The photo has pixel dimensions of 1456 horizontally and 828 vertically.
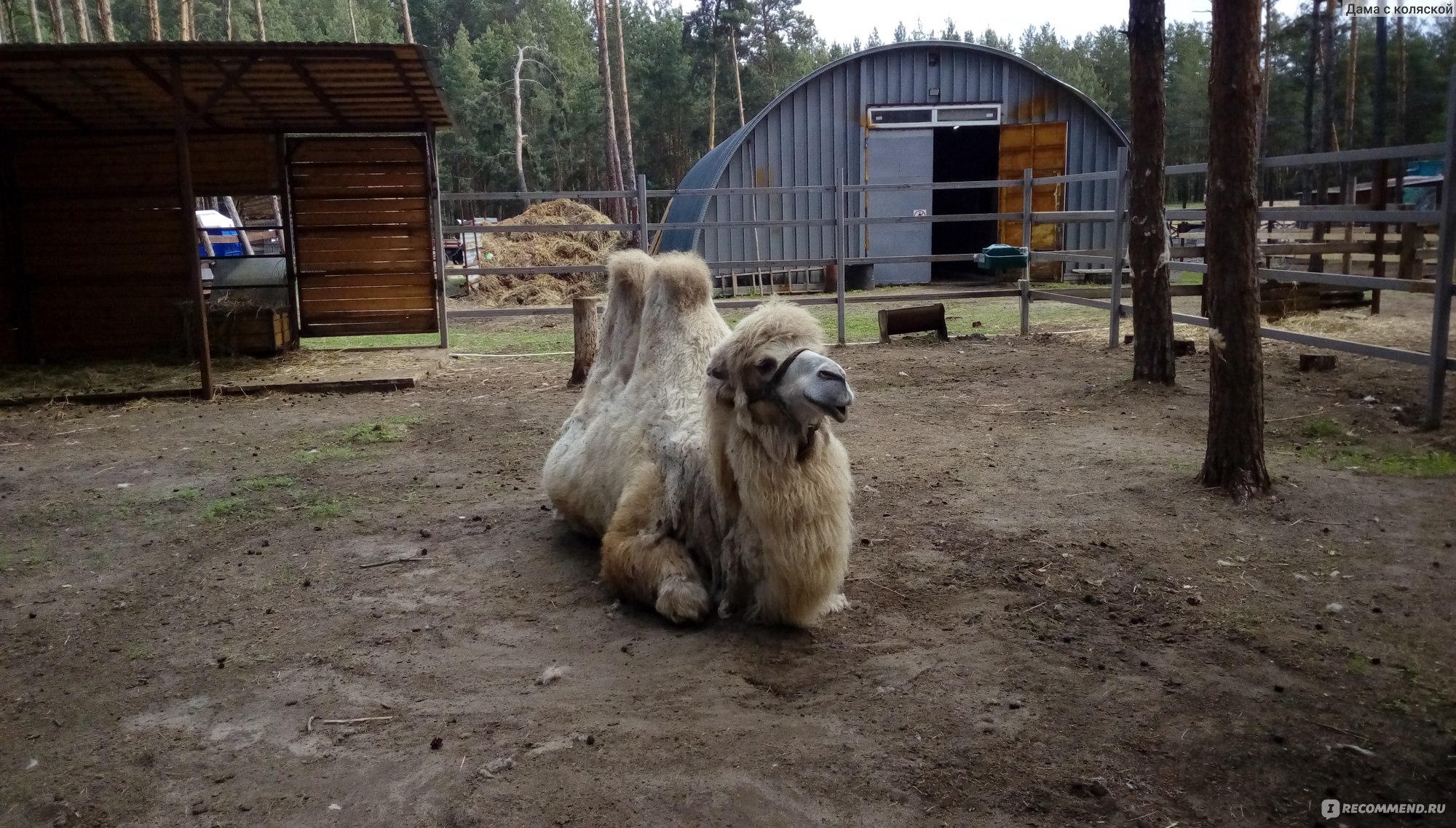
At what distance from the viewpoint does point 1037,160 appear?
19.0 m

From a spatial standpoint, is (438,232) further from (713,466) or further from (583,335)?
(713,466)

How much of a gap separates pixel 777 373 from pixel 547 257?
17.2 m

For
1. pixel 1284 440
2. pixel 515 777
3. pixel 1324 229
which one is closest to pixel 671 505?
pixel 515 777

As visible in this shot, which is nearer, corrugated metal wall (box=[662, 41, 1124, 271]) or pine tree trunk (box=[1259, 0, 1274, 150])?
corrugated metal wall (box=[662, 41, 1124, 271])

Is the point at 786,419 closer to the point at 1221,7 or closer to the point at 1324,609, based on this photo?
the point at 1324,609

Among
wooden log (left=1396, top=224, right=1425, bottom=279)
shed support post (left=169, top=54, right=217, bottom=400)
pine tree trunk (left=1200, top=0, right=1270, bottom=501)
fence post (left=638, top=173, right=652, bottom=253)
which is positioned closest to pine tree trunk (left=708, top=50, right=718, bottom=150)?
fence post (left=638, top=173, right=652, bottom=253)

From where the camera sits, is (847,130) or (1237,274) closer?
(1237,274)

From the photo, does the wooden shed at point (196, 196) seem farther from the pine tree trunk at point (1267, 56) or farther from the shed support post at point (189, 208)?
the pine tree trunk at point (1267, 56)

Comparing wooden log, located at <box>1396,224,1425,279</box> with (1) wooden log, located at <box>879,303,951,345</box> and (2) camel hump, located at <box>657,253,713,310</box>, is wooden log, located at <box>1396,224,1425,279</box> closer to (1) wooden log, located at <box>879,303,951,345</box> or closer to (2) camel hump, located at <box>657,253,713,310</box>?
(1) wooden log, located at <box>879,303,951,345</box>

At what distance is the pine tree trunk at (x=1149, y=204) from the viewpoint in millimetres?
8156

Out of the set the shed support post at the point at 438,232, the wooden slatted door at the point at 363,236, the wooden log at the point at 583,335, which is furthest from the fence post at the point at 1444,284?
the wooden slatted door at the point at 363,236

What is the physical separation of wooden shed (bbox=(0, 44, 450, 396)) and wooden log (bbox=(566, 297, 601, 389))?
2891 millimetres

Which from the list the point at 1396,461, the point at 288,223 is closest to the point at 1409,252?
the point at 1396,461

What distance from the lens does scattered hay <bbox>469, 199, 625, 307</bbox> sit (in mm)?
18812
